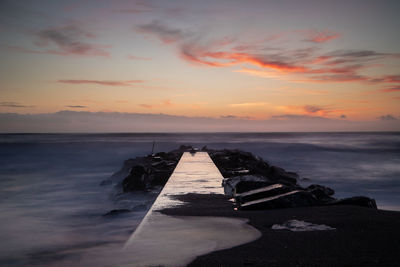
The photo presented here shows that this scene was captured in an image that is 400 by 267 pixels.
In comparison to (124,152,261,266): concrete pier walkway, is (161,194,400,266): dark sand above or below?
above

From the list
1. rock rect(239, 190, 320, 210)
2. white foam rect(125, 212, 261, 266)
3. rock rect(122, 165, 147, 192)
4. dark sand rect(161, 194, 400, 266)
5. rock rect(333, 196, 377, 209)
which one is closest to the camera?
dark sand rect(161, 194, 400, 266)

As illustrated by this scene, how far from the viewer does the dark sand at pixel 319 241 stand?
272 centimetres

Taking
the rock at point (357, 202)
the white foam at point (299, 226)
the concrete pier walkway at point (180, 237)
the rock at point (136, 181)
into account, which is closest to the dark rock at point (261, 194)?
the rock at point (357, 202)

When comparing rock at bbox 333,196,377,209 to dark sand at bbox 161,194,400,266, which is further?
rock at bbox 333,196,377,209

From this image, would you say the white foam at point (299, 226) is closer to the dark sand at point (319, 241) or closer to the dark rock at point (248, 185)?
the dark sand at point (319, 241)

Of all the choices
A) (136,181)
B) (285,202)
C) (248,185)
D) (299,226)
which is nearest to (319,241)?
(299,226)

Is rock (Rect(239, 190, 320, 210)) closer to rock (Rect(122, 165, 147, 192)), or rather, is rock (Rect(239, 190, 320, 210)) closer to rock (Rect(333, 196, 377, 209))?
rock (Rect(333, 196, 377, 209))

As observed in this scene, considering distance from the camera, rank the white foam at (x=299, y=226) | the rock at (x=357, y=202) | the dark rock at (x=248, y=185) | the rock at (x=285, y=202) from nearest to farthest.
A: 1. the white foam at (x=299, y=226)
2. the rock at (x=285, y=202)
3. the rock at (x=357, y=202)
4. the dark rock at (x=248, y=185)

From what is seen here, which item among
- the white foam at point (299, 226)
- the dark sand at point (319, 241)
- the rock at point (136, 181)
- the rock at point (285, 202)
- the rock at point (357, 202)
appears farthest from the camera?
the rock at point (136, 181)

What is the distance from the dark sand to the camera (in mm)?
2719

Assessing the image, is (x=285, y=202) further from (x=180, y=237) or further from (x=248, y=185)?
(x=180, y=237)

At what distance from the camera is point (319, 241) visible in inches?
126

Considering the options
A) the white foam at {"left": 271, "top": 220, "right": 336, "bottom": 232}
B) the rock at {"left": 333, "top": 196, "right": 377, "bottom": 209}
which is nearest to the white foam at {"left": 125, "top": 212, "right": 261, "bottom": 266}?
the white foam at {"left": 271, "top": 220, "right": 336, "bottom": 232}

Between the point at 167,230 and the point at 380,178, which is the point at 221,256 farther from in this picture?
the point at 380,178
